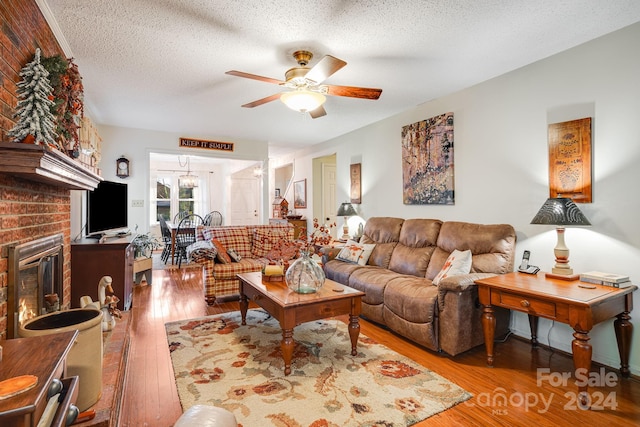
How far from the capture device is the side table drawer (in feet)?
6.91

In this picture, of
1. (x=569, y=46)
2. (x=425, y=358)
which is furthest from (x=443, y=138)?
(x=425, y=358)

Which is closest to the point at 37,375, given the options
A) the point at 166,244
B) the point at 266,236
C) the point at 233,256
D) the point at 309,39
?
the point at 309,39

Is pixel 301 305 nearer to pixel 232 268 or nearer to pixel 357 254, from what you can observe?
pixel 357 254

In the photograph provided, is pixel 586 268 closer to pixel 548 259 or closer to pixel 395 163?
pixel 548 259

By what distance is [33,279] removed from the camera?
2008 millimetres

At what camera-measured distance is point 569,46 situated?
2.65 meters

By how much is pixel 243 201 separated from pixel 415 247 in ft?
21.3

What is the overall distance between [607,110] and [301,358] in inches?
120

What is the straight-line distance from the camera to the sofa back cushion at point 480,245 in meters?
2.88

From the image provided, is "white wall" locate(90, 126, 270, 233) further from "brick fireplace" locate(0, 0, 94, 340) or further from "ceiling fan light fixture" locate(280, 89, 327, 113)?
"ceiling fan light fixture" locate(280, 89, 327, 113)

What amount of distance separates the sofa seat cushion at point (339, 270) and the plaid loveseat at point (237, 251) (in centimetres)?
63

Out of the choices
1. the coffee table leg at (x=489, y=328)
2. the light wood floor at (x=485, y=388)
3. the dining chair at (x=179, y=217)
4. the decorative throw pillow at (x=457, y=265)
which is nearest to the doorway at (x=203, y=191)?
the dining chair at (x=179, y=217)

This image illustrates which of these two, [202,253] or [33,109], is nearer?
[33,109]

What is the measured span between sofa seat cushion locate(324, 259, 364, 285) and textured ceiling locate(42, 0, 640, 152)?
2005 millimetres
